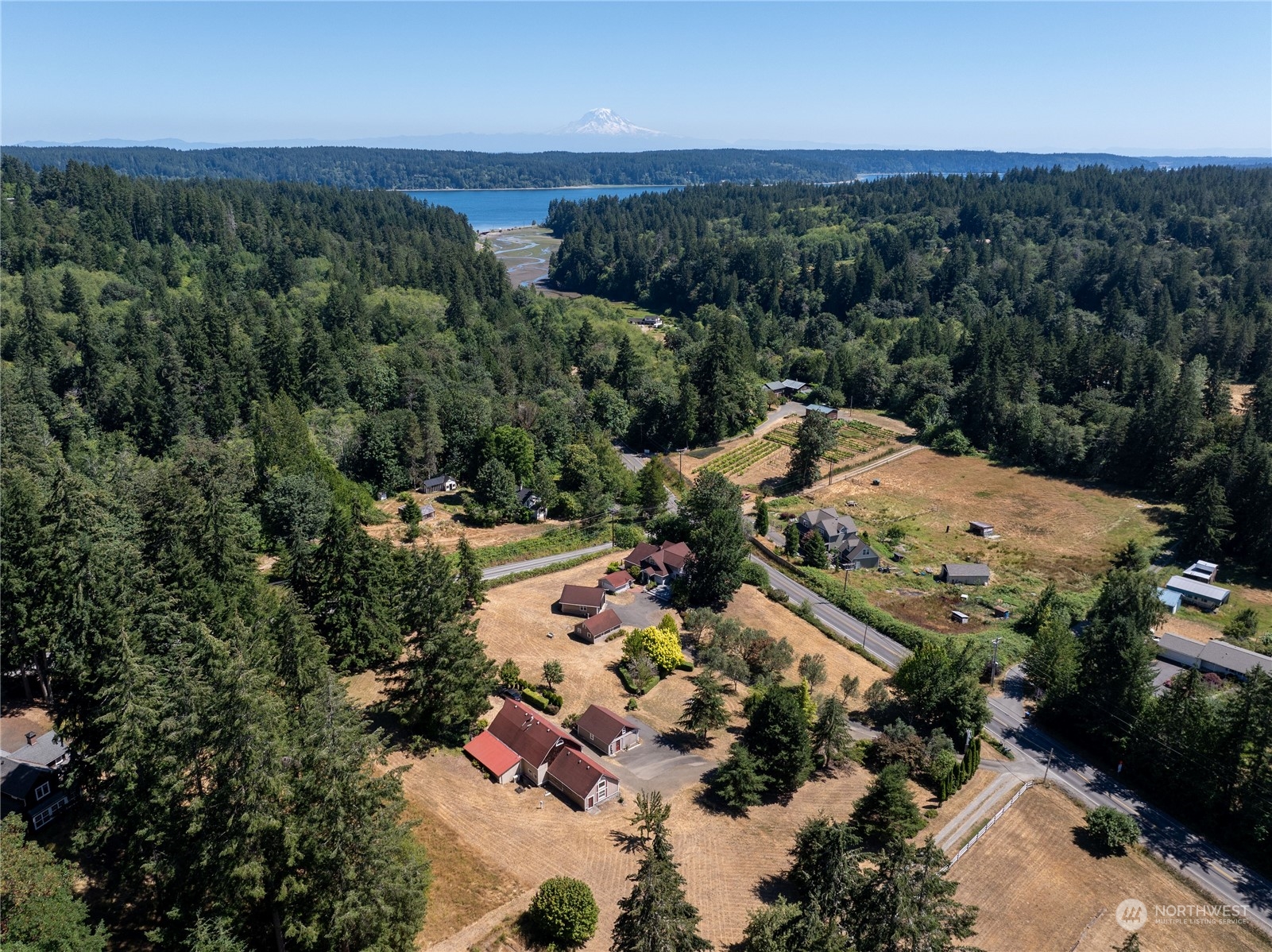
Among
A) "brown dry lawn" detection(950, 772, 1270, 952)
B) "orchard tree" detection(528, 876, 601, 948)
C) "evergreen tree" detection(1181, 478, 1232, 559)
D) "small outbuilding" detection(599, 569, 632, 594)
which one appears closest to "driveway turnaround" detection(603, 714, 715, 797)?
"orchard tree" detection(528, 876, 601, 948)

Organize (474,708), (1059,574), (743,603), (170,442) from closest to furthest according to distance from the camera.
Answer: (474,708) → (743,603) → (1059,574) → (170,442)

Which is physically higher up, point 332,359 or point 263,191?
point 263,191

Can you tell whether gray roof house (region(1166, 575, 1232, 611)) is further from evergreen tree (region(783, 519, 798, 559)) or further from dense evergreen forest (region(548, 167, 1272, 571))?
evergreen tree (region(783, 519, 798, 559))

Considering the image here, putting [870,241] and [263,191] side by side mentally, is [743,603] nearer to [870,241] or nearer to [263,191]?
[870,241]

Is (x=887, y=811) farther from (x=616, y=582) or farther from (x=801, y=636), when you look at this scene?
(x=616, y=582)

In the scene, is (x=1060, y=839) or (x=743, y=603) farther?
(x=743, y=603)

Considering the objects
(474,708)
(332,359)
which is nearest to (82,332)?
(332,359)
